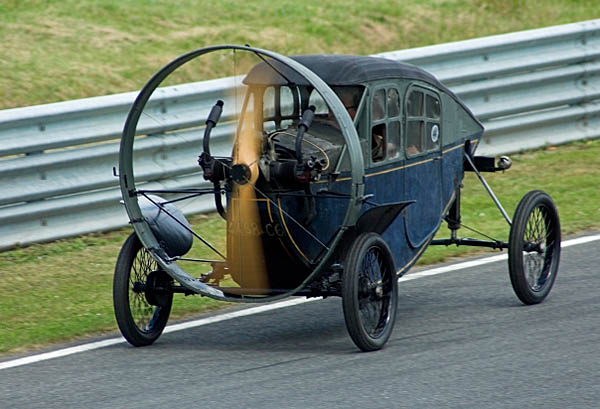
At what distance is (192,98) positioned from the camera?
33.4 ft

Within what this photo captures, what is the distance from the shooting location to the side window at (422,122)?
7.52 m

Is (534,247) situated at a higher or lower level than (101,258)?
higher

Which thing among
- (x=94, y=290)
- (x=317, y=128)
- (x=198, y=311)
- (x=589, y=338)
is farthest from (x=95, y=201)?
(x=589, y=338)

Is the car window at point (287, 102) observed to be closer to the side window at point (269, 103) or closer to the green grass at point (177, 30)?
the side window at point (269, 103)

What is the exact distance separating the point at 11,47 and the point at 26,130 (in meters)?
3.62

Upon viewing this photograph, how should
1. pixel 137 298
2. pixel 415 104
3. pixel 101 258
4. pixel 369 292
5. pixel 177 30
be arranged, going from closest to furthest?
pixel 369 292, pixel 137 298, pixel 415 104, pixel 101 258, pixel 177 30

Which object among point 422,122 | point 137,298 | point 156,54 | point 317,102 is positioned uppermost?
point 317,102

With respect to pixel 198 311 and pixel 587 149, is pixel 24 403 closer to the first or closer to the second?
pixel 198 311

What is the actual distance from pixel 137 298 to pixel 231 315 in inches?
32.6

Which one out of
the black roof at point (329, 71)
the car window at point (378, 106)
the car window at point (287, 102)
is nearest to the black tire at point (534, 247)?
the car window at point (378, 106)

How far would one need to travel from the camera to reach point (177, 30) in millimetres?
13875

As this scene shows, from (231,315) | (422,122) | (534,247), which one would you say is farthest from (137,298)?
(534,247)

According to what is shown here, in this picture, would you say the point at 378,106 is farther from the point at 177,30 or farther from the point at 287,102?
the point at 177,30

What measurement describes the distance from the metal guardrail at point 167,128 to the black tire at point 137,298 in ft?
8.02
